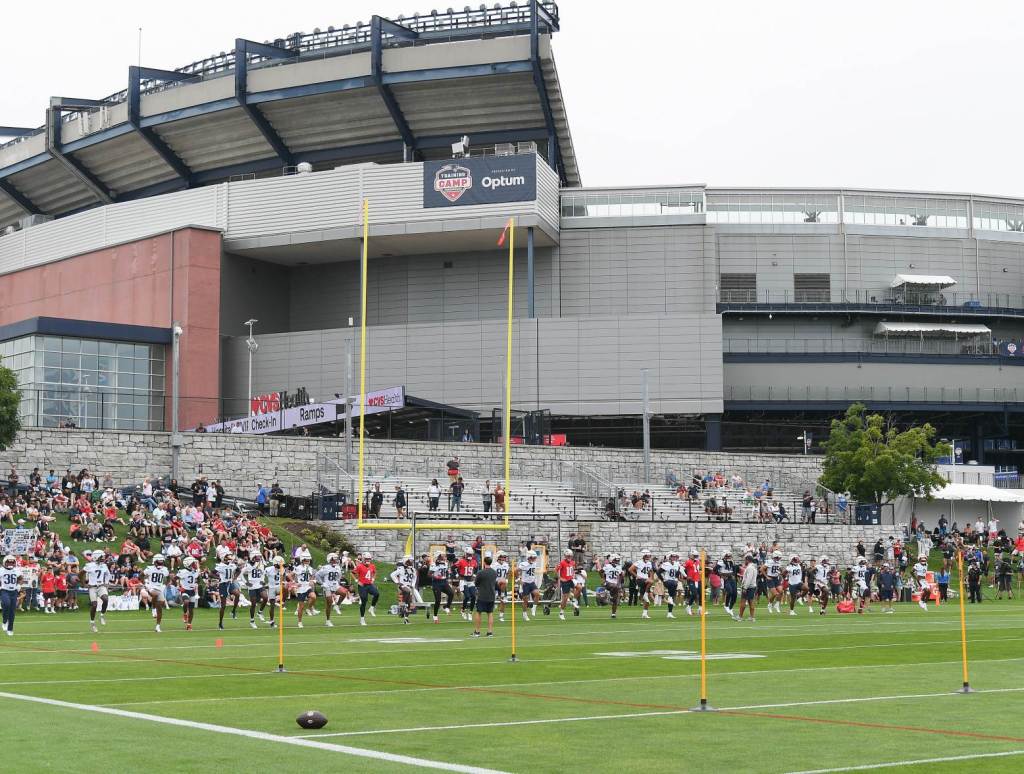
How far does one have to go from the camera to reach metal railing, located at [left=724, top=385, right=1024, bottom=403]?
252 ft

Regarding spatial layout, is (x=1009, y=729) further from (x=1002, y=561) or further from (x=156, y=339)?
(x=156, y=339)

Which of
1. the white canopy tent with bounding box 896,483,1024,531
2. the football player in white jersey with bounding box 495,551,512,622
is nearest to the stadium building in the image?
the white canopy tent with bounding box 896,483,1024,531

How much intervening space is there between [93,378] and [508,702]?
5466 centimetres

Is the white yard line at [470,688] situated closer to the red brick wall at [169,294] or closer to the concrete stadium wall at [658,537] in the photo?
the concrete stadium wall at [658,537]

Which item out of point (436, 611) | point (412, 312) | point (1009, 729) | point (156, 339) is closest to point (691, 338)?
point (412, 312)

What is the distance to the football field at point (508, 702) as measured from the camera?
10656 millimetres

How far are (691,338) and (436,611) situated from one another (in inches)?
1706

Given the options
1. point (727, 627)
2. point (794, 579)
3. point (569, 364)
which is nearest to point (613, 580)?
point (794, 579)

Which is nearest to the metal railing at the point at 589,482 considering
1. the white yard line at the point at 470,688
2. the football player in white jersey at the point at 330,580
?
the football player in white jersey at the point at 330,580

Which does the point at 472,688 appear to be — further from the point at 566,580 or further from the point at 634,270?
the point at 634,270

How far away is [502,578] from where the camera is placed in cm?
3372

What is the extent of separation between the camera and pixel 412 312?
256 feet

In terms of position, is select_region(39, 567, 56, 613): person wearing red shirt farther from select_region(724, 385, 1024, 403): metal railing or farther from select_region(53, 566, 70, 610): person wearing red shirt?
select_region(724, 385, 1024, 403): metal railing

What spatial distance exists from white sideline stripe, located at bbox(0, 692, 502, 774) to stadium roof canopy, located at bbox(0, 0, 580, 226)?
58.7 metres
